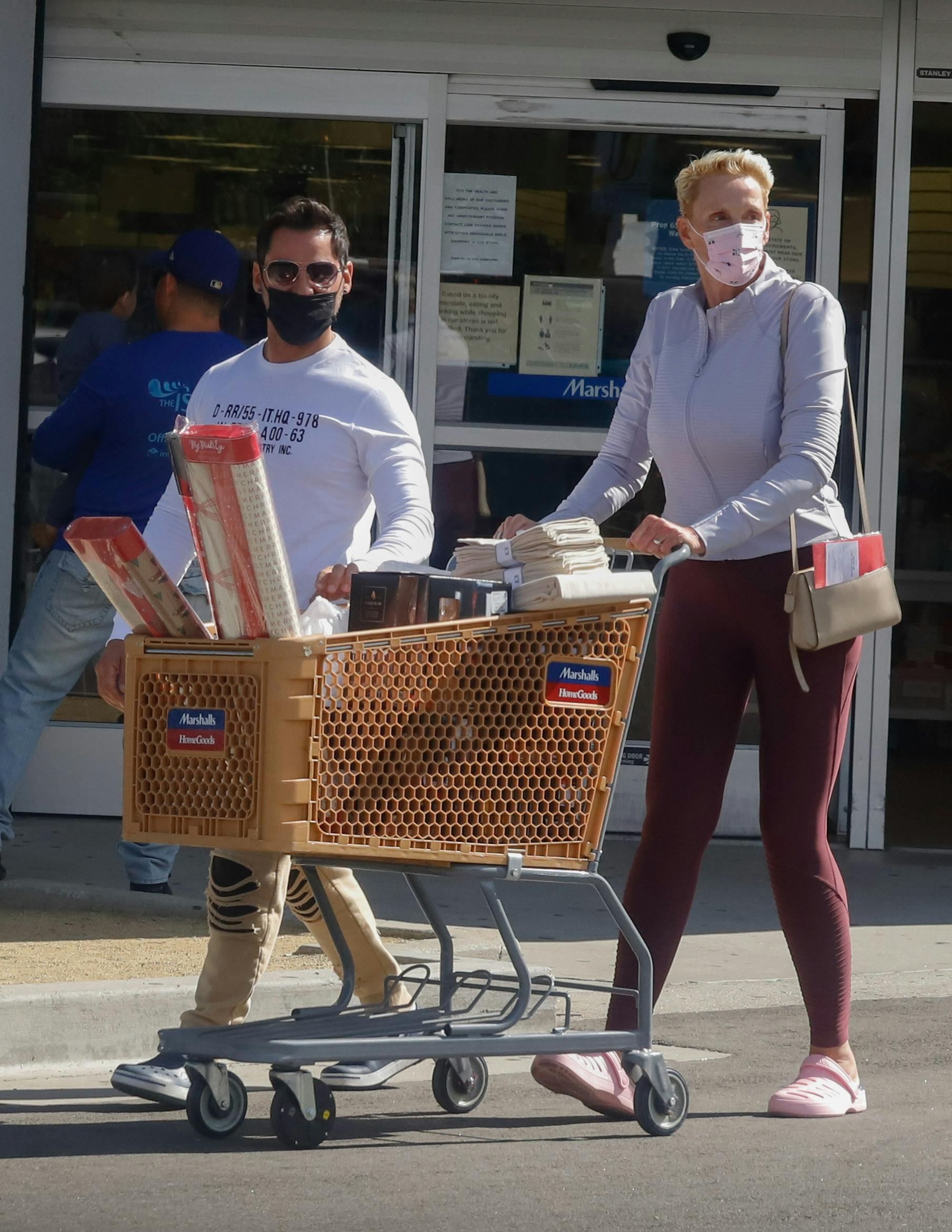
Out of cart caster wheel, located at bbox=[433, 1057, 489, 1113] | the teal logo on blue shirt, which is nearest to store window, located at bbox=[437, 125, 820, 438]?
the teal logo on blue shirt

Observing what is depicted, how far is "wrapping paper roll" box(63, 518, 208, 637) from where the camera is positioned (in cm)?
393

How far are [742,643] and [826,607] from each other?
0.30 m

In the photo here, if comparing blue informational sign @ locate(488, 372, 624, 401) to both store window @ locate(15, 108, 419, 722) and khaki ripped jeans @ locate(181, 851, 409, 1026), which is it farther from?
khaki ripped jeans @ locate(181, 851, 409, 1026)

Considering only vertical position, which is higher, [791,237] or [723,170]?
[791,237]

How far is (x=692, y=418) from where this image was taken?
4.61m

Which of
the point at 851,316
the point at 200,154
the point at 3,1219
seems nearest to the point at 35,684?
the point at 200,154

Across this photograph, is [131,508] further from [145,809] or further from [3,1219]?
[3,1219]

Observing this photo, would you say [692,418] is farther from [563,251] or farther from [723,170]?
[563,251]

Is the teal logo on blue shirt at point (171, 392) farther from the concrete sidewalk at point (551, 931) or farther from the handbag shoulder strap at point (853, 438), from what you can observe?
A: the handbag shoulder strap at point (853, 438)

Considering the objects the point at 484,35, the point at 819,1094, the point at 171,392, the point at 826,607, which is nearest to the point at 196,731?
the point at 826,607

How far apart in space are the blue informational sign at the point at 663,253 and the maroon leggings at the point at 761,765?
400 cm

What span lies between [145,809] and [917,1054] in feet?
8.02

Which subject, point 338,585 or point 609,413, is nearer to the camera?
point 338,585

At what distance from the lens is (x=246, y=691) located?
3928 millimetres
